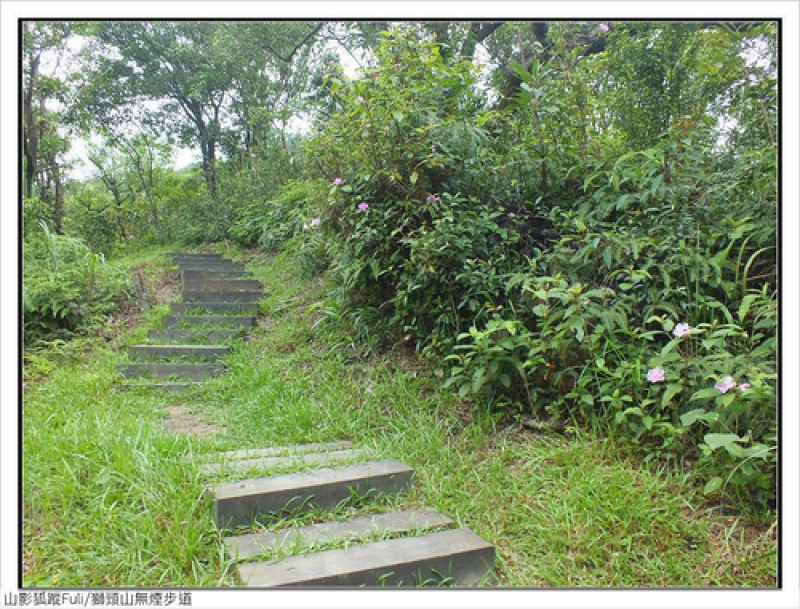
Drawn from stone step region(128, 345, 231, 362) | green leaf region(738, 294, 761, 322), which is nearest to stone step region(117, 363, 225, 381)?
stone step region(128, 345, 231, 362)

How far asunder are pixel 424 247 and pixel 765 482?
74.3 inches

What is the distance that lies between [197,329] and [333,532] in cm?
315

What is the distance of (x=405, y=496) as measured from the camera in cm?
218

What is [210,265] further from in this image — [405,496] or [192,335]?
[405,496]

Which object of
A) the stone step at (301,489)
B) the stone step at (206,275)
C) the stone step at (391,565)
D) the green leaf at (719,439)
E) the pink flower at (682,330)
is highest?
the stone step at (206,275)

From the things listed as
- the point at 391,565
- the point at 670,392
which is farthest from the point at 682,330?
the point at 391,565

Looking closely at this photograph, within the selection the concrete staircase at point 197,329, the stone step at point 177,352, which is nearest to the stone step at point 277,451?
the concrete staircase at point 197,329

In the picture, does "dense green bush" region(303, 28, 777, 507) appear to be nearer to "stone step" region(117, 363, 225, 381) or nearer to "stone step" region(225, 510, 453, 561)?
"stone step" region(225, 510, 453, 561)

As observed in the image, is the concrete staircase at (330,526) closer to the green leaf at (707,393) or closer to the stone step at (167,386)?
the green leaf at (707,393)

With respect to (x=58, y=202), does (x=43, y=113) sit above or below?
above

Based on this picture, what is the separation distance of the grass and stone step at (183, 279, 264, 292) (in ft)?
7.51

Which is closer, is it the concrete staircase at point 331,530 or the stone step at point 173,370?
the concrete staircase at point 331,530

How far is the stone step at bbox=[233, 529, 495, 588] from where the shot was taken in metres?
1.58

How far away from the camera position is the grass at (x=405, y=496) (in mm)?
1730
